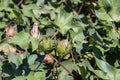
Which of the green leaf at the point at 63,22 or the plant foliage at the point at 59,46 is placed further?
the green leaf at the point at 63,22

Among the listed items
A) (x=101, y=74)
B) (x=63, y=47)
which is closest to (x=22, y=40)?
→ (x=63, y=47)

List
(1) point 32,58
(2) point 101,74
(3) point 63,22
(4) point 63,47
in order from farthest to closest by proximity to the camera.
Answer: (3) point 63,22, (1) point 32,58, (4) point 63,47, (2) point 101,74

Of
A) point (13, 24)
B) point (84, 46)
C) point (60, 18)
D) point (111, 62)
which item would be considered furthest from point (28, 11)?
point (111, 62)

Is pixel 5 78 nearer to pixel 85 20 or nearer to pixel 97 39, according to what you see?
pixel 97 39

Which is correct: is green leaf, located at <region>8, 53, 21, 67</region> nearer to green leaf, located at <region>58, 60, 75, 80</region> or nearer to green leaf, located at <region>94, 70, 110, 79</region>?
green leaf, located at <region>58, 60, 75, 80</region>

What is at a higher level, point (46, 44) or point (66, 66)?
point (46, 44)

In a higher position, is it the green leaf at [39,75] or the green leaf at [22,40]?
the green leaf at [22,40]

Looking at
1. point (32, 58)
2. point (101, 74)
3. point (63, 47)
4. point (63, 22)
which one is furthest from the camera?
point (63, 22)

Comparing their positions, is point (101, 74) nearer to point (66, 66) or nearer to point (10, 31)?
point (66, 66)

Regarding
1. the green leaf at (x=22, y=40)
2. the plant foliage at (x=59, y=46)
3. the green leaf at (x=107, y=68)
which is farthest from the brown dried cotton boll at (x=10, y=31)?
the green leaf at (x=107, y=68)

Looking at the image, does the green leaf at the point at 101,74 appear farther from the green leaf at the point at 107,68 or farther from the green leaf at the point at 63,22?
the green leaf at the point at 63,22

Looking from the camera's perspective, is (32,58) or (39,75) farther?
(32,58)
